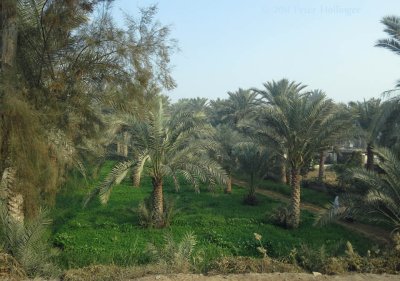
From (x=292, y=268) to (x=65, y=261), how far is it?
6.35 meters

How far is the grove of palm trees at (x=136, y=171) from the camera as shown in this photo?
27.1 ft

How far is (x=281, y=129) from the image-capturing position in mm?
16688

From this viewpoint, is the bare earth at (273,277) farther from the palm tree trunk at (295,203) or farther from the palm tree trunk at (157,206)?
the palm tree trunk at (295,203)

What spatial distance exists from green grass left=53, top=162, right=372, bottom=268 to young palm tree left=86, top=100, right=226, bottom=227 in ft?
4.09

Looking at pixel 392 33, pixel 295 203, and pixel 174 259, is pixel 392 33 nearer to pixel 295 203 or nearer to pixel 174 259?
pixel 295 203

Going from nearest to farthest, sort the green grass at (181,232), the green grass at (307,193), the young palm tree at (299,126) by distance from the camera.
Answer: the green grass at (181,232) < the young palm tree at (299,126) < the green grass at (307,193)

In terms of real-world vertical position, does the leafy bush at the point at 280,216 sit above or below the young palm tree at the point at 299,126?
below

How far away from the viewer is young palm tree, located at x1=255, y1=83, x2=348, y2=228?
16.0 meters

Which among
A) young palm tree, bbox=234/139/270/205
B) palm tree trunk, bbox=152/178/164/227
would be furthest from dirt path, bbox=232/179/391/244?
palm tree trunk, bbox=152/178/164/227

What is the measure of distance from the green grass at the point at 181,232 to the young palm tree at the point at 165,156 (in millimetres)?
1247

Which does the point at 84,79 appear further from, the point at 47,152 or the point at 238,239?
the point at 238,239

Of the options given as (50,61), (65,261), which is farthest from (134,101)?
(65,261)

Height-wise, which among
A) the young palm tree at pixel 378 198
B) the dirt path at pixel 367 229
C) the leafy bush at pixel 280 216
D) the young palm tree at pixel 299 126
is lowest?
the dirt path at pixel 367 229

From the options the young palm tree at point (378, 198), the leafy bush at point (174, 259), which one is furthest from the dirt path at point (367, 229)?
the leafy bush at point (174, 259)
